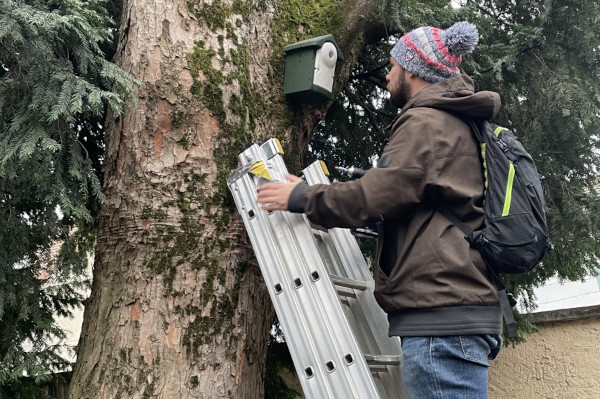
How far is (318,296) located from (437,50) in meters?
1.05

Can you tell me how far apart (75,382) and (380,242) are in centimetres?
142

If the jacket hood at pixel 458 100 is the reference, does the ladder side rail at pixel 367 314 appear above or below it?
below

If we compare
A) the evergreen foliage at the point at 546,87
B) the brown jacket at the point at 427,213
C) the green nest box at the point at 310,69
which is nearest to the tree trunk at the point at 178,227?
the green nest box at the point at 310,69

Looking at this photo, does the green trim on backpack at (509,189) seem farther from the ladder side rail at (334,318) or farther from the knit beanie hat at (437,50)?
the ladder side rail at (334,318)

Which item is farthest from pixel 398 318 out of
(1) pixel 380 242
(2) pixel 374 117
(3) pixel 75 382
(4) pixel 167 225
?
(2) pixel 374 117

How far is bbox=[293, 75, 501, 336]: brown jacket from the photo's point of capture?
6.80ft

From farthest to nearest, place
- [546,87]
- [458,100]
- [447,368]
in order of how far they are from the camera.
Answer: [546,87] < [458,100] < [447,368]

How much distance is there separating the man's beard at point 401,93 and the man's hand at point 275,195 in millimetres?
534

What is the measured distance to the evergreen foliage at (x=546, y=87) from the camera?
3.61 meters

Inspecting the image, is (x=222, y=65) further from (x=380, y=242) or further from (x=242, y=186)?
(x=380, y=242)

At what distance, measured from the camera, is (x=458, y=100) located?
2.24 metres

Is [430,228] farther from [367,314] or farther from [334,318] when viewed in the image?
[367,314]

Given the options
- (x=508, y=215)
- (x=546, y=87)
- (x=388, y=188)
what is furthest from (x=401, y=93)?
(x=546, y=87)

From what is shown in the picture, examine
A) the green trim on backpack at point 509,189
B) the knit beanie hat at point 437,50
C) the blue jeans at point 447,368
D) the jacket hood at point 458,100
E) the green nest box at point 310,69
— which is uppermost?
the green nest box at point 310,69
